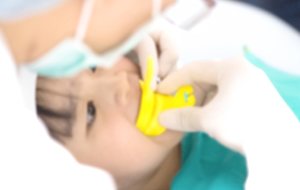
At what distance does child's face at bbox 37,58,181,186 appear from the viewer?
106 centimetres

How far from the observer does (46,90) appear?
1016 mm

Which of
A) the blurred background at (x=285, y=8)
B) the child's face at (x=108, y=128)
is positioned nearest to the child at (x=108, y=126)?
the child's face at (x=108, y=128)

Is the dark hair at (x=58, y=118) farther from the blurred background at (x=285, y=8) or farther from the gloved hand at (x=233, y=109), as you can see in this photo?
the blurred background at (x=285, y=8)

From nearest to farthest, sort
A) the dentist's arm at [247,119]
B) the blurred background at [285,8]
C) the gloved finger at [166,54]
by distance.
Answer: the dentist's arm at [247,119] → the gloved finger at [166,54] → the blurred background at [285,8]

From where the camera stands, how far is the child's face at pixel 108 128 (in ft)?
3.48

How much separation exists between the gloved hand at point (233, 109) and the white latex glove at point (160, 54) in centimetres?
5

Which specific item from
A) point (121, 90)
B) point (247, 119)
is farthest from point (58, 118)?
point (247, 119)

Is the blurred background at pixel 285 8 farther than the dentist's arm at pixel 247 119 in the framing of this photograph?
Yes

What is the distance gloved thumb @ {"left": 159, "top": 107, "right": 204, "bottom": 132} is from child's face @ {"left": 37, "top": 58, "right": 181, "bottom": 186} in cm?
3

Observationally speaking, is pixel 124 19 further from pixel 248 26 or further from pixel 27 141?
pixel 248 26

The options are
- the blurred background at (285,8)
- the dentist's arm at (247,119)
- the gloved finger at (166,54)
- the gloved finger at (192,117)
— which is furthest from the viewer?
the blurred background at (285,8)

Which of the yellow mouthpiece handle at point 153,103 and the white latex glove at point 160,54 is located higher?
the white latex glove at point 160,54

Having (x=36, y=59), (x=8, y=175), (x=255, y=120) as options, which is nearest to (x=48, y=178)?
(x=8, y=175)

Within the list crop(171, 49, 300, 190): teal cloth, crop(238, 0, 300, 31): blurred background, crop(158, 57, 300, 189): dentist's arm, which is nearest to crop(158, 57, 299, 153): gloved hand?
crop(158, 57, 300, 189): dentist's arm
